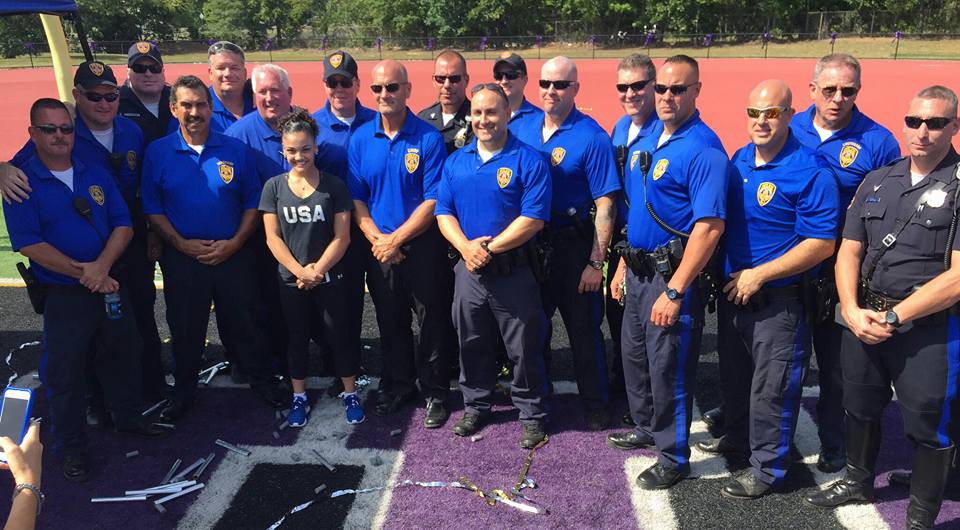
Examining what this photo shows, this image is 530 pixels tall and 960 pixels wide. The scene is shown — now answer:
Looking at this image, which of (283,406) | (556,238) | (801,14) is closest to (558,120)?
(556,238)

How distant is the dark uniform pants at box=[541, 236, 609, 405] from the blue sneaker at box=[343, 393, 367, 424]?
1.38 meters

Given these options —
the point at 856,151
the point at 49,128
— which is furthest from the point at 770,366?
the point at 49,128

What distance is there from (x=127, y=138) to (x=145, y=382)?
1782mm

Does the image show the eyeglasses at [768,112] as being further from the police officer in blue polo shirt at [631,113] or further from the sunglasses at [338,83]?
the sunglasses at [338,83]

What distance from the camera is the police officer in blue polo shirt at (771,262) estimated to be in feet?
10.9

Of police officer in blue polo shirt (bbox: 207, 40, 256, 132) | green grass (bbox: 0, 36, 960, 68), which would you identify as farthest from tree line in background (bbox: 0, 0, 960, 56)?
police officer in blue polo shirt (bbox: 207, 40, 256, 132)

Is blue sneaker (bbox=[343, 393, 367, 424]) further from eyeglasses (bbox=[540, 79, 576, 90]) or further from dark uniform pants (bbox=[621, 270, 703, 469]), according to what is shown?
eyeglasses (bbox=[540, 79, 576, 90])

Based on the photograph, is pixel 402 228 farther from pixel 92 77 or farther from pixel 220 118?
pixel 92 77

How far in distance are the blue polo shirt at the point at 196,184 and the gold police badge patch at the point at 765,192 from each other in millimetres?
3178

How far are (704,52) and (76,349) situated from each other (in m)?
39.7

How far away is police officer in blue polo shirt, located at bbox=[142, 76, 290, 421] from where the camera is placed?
4320 millimetres

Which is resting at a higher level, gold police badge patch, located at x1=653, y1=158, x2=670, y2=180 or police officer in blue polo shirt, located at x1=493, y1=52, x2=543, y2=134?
police officer in blue polo shirt, located at x1=493, y1=52, x2=543, y2=134

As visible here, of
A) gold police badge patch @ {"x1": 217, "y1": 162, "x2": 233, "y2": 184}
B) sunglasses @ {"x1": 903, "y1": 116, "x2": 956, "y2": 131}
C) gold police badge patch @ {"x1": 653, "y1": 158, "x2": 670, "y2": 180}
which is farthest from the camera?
gold police badge patch @ {"x1": 217, "y1": 162, "x2": 233, "y2": 184}

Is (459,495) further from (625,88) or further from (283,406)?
(625,88)
